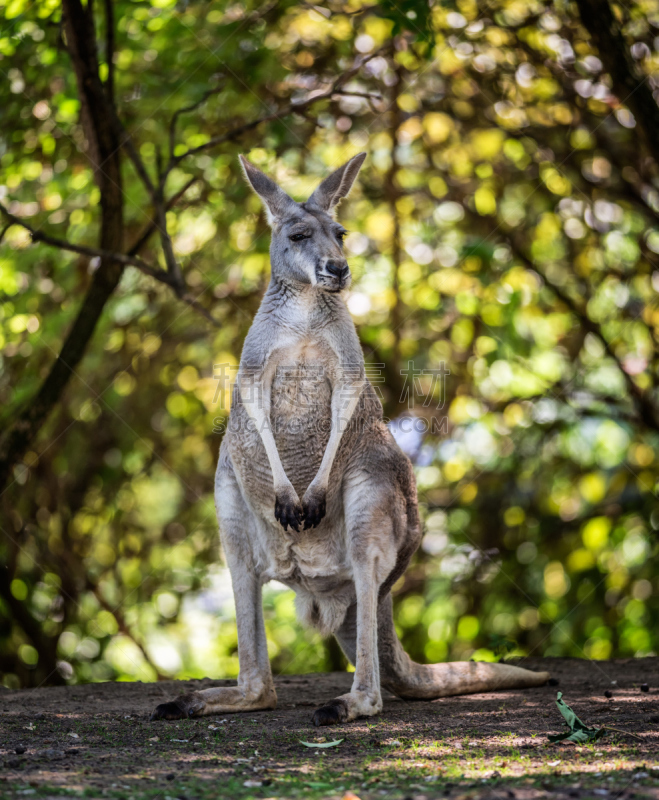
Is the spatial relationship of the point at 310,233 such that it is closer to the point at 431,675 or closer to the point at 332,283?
the point at 332,283

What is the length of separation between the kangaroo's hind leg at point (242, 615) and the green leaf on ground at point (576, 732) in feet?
4.21

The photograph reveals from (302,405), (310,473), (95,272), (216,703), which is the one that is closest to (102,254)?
(95,272)

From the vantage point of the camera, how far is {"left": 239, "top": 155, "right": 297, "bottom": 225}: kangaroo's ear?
4.11m

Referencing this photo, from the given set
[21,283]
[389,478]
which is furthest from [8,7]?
[389,478]

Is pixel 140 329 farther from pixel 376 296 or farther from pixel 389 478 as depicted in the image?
A: pixel 389 478

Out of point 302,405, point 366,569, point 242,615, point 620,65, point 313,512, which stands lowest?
point 242,615

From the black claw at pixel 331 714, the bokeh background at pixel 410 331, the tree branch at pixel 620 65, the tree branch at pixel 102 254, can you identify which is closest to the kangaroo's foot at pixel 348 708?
the black claw at pixel 331 714

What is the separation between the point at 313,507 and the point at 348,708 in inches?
32.0

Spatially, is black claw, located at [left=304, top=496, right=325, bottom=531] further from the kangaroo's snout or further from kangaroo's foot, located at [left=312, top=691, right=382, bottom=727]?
the kangaroo's snout

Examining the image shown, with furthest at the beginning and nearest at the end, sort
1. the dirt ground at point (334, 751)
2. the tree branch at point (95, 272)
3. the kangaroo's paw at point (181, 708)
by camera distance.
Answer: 1. the tree branch at point (95, 272)
2. the kangaroo's paw at point (181, 708)
3. the dirt ground at point (334, 751)

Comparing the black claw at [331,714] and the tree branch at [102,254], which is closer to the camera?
the black claw at [331,714]

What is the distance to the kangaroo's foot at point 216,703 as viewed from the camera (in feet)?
11.3

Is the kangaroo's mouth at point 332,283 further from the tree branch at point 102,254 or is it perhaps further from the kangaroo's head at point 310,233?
the tree branch at point 102,254

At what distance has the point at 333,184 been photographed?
4.20 meters
